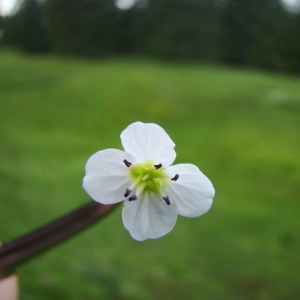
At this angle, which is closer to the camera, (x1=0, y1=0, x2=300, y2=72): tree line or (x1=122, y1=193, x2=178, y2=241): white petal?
(x1=122, y1=193, x2=178, y2=241): white petal

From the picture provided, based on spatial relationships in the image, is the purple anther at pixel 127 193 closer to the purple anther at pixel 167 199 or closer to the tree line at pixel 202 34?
the purple anther at pixel 167 199

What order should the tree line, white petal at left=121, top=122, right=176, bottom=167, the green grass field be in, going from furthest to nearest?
the tree line, the green grass field, white petal at left=121, top=122, right=176, bottom=167

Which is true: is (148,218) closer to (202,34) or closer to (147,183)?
(147,183)

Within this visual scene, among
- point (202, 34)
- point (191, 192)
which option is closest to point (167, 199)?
point (191, 192)

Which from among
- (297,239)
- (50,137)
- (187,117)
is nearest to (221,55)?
(187,117)

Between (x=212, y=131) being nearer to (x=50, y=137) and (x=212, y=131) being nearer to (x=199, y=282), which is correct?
(x=50, y=137)

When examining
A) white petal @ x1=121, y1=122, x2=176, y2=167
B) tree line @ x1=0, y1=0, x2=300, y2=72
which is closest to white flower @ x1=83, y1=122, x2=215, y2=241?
white petal @ x1=121, y1=122, x2=176, y2=167

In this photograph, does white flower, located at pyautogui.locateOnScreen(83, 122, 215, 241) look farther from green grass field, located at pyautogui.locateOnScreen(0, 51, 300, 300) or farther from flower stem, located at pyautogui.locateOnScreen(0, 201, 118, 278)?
green grass field, located at pyautogui.locateOnScreen(0, 51, 300, 300)

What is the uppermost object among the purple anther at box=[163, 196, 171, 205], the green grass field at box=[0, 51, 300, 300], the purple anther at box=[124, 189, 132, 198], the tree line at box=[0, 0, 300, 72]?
the tree line at box=[0, 0, 300, 72]
